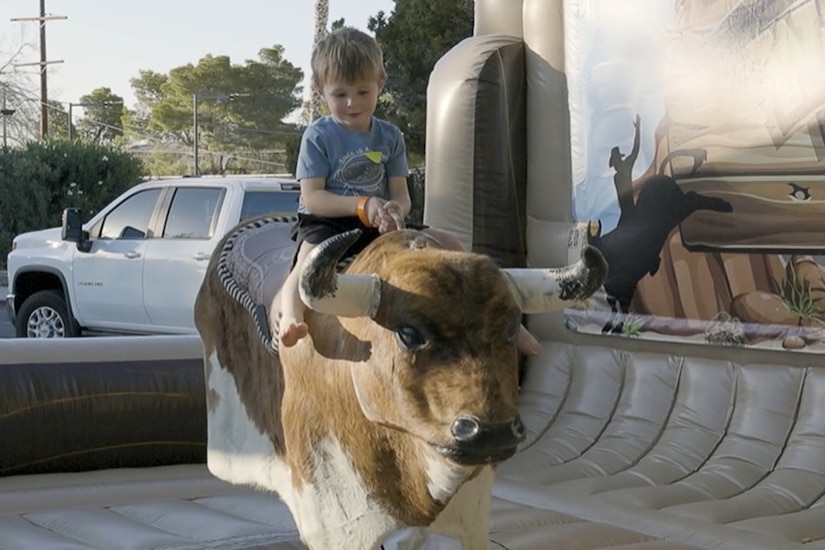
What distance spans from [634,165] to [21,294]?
20.1 feet

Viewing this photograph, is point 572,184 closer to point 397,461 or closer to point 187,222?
point 397,461

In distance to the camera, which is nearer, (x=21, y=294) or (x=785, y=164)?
(x=785, y=164)

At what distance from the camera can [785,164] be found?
4.41 metres

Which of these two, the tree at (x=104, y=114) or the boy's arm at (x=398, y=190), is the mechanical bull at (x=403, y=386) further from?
the tree at (x=104, y=114)

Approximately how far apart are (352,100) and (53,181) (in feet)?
45.1

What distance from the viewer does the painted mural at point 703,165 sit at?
14.3 ft

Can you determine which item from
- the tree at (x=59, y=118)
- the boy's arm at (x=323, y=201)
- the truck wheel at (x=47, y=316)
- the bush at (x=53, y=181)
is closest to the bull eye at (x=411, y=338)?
the boy's arm at (x=323, y=201)

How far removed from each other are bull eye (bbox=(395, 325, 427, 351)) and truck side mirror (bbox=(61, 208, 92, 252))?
6.77 m

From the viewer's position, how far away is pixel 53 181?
15406 mm

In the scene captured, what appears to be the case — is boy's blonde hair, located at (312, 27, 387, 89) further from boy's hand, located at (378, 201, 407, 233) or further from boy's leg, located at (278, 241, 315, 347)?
boy's leg, located at (278, 241, 315, 347)

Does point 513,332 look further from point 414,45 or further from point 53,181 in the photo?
point 53,181

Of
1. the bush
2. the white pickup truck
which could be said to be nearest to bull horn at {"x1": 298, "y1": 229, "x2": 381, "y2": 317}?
the white pickup truck

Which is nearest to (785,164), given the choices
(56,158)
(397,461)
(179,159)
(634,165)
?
(634,165)

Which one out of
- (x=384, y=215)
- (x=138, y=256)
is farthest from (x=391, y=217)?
(x=138, y=256)
